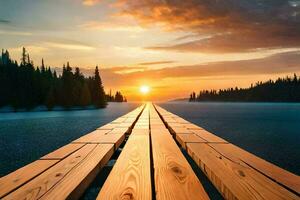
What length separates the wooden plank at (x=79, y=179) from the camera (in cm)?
236

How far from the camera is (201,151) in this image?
14.2 ft

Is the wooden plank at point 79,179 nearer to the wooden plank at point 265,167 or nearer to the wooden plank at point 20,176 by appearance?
the wooden plank at point 20,176

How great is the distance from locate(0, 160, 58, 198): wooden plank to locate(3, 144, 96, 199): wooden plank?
78 mm

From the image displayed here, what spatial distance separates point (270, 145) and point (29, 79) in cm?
9983

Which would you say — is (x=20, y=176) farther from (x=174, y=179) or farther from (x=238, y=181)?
(x=238, y=181)

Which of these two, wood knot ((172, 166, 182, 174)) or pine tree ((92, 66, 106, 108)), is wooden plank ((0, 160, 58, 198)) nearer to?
wood knot ((172, 166, 182, 174))

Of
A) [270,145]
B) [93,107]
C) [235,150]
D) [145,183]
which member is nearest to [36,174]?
[145,183]

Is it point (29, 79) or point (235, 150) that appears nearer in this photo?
point (235, 150)

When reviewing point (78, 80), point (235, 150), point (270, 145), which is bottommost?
point (270, 145)

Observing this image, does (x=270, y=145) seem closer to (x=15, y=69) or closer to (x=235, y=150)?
(x=235, y=150)

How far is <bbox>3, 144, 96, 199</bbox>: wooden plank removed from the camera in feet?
7.72

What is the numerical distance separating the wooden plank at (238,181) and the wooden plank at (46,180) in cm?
162

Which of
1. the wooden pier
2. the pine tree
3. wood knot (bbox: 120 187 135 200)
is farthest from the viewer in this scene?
the pine tree

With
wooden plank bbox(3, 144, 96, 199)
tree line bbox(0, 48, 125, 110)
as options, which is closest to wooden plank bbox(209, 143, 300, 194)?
wooden plank bbox(3, 144, 96, 199)
